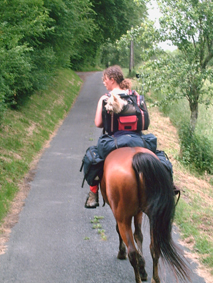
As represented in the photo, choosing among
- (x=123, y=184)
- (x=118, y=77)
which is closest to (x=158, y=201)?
(x=123, y=184)

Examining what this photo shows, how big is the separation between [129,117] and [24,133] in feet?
26.9

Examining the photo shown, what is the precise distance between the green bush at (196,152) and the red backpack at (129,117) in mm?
7782

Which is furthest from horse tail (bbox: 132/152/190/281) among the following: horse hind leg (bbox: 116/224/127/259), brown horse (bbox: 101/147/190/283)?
horse hind leg (bbox: 116/224/127/259)

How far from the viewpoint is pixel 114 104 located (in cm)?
428

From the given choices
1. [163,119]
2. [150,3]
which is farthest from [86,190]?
[163,119]

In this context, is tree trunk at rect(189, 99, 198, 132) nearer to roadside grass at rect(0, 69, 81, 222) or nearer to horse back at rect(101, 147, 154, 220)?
roadside grass at rect(0, 69, 81, 222)

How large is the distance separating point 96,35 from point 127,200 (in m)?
22.8

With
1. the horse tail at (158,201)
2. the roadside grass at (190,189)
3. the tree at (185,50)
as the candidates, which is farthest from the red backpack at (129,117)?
the tree at (185,50)

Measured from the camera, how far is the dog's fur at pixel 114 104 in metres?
4.27

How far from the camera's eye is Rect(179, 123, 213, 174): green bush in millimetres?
12336

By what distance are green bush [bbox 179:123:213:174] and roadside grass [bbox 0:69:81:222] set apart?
5154 mm

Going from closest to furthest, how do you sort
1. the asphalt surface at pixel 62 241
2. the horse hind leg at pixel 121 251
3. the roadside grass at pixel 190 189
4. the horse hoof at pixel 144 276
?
the horse hoof at pixel 144 276 → the asphalt surface at pixel 62 241 → the horse hind leg at pixel 121 251 → the roadside grass at pixel 190 189

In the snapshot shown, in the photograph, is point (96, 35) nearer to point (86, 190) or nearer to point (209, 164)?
point (209, 164)

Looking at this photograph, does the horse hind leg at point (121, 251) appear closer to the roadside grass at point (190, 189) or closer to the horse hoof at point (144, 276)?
the horse hoof at point (144, 276)
